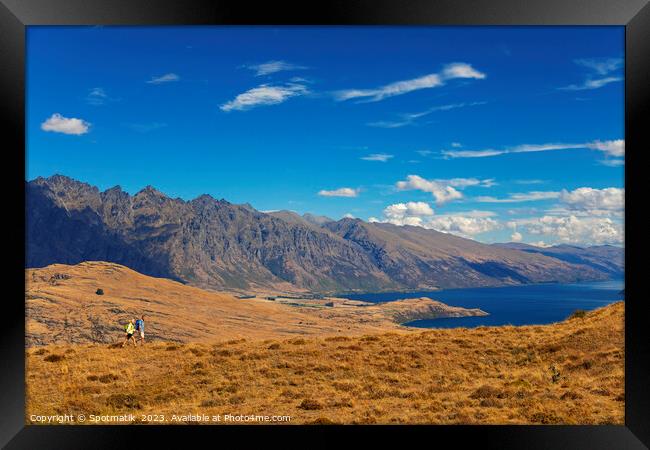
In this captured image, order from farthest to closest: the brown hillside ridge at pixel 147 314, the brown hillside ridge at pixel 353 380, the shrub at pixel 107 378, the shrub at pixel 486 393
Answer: the brown hillside ridge at pixel 147 314 → the shrub at pixel 107 378 → the shrub at pixel 486 393 → the brown hillside ridge at pixel 353 380

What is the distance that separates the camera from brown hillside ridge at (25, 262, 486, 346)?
199 feet

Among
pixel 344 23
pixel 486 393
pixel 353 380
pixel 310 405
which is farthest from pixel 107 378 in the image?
pixel 344 23

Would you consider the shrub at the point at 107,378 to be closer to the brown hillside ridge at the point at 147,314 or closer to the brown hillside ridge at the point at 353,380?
the brown hillside ridge at the point at 353,380

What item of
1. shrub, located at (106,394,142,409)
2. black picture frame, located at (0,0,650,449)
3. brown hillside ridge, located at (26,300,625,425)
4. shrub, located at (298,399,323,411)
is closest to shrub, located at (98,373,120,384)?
brown hillside ridge, located at (26,300,625,425)

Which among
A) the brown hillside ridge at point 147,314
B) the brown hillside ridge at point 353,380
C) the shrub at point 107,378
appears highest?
the shrub at point 107,378

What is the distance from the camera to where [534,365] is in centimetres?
1195

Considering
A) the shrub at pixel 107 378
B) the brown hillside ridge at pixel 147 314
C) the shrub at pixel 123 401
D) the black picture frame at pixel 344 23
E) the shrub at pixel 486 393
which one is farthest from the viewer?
the brown hillside ridge at pixel 147 314

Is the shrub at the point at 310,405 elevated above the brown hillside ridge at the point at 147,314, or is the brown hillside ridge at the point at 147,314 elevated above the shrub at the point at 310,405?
the shrub at the point at 310,405

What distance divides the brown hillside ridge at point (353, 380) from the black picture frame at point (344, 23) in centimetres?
180

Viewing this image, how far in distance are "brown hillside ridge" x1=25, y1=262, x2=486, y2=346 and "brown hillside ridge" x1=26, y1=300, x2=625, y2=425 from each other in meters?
39.8

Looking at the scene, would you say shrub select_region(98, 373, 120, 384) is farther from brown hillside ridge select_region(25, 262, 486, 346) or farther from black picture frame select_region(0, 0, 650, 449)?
brown hillside ridge select_region(25, 262, 486, 346)

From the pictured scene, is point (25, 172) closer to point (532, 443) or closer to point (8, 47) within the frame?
point (8, 47)

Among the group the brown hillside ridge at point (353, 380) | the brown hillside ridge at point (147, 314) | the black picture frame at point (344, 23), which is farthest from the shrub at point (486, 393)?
the brown hillside ridge at point (147, 314)

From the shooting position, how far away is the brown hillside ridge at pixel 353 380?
8391mm
